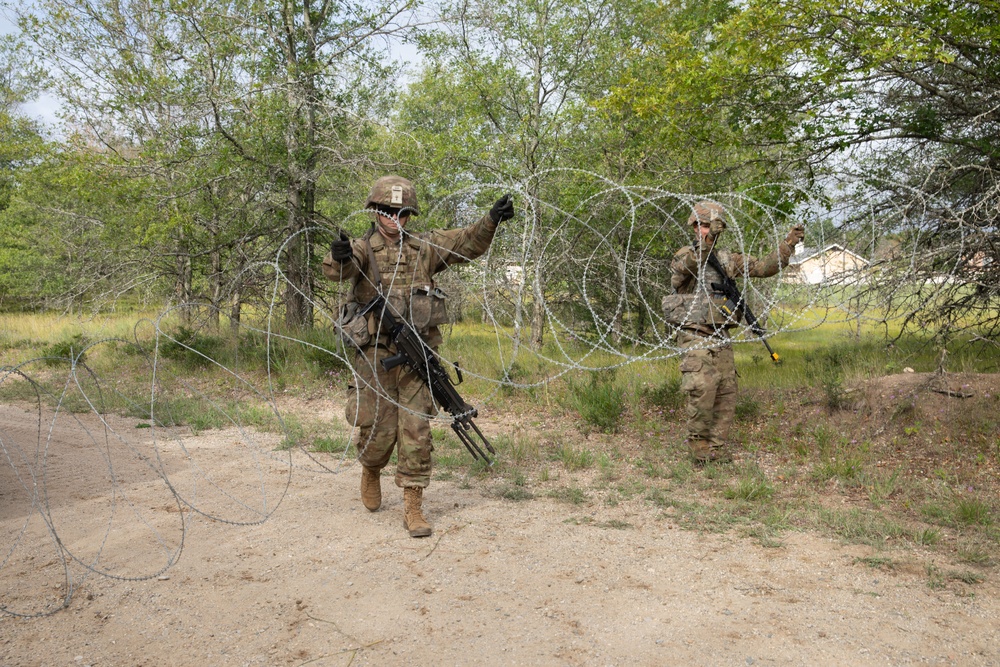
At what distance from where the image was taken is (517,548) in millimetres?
4418

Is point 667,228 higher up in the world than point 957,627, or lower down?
higher up

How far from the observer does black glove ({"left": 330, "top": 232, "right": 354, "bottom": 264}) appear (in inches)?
175

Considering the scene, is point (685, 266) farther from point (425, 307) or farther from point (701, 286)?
point (425, 307)

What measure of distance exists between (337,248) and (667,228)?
6.24 metres

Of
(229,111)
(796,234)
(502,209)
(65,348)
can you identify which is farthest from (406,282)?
(65,348)

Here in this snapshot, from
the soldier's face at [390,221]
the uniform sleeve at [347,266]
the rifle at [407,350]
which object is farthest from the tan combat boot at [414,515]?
the soldier's face at [390,221]

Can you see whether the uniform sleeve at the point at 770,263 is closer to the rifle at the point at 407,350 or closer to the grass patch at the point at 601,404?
Result: the grass patch at the point at 601,404

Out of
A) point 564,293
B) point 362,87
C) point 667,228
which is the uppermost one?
point 362,87

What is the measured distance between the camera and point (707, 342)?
19.8ft

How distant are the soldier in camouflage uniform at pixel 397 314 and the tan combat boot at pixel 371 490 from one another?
0.09m

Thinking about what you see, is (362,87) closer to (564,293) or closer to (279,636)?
(564,293)

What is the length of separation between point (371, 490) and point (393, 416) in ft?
1.95

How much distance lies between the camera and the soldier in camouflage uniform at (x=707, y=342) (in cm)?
604

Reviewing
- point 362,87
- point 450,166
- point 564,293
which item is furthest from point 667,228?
point 362,87
